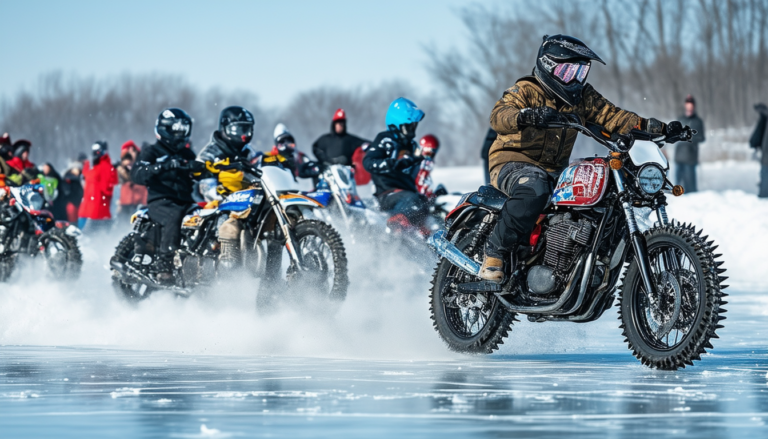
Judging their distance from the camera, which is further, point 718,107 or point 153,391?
point 718,107

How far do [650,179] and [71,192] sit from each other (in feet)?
57.7

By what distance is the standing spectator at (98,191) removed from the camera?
67.1 feet

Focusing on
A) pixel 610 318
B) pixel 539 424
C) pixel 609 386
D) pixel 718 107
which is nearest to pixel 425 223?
pixel 610 318

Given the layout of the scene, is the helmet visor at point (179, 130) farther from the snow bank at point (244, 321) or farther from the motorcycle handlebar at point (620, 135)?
the motorcycle handlebar at point (620, 135)

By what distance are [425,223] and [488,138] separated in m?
5.08

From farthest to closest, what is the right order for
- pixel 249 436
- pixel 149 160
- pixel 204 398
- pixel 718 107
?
pixel 718 107 → pixel 149 160 → pixel 204 398 → pixel 249 436

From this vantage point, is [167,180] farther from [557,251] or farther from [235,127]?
[557,251]

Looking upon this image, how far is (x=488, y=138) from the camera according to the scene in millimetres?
18219

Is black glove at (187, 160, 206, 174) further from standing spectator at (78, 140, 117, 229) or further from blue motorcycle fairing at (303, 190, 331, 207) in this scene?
standing spectator at (78, 140, 117, 229)

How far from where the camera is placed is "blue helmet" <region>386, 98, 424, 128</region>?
1376 centimetres

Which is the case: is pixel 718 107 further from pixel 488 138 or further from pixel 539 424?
pixel 539 424

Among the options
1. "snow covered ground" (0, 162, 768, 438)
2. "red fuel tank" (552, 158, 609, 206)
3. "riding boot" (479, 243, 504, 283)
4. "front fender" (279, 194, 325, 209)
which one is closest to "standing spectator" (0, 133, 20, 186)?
"snow covered ground" (0, 162, 768, 438)

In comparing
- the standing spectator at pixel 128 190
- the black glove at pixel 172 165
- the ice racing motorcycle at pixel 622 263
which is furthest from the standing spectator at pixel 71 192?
the ice racing motorcycle at pixel 622 263

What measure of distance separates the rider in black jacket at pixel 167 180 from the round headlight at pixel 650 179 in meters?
5.74
